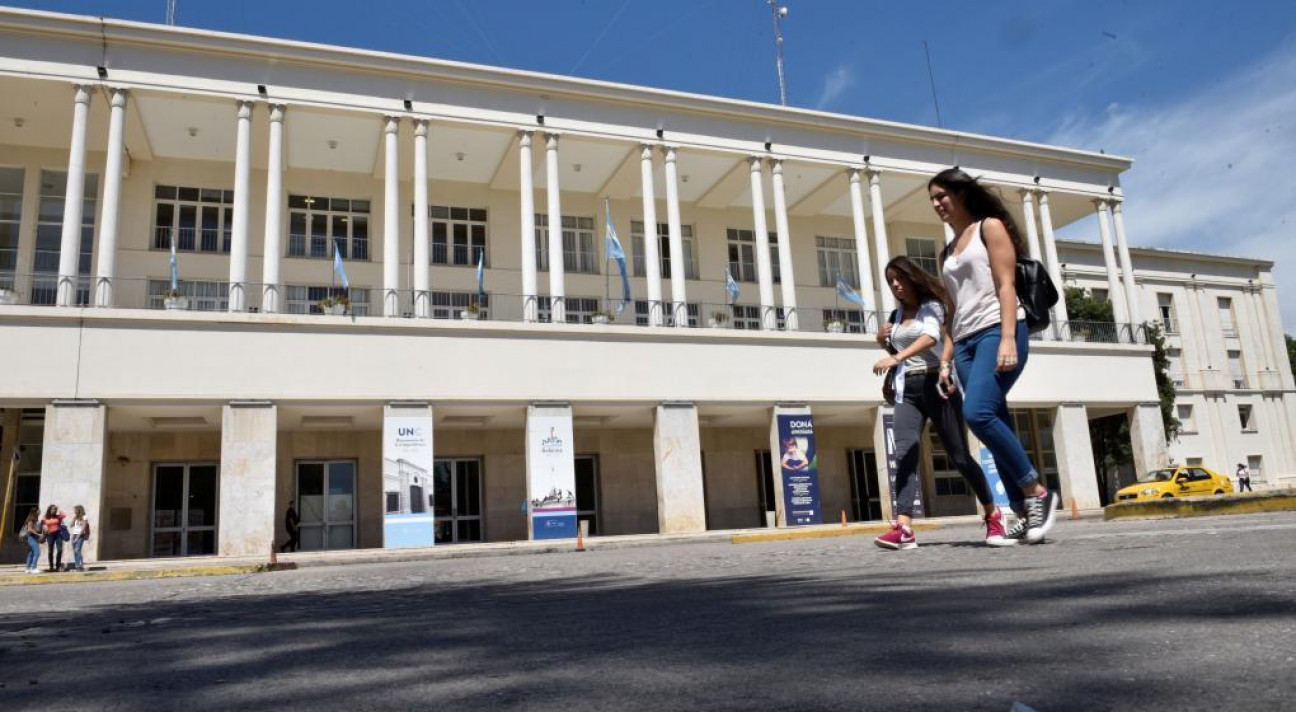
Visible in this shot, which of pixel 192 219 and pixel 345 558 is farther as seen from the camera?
pixel 192 219

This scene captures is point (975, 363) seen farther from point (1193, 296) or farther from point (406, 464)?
point (1193, 296)

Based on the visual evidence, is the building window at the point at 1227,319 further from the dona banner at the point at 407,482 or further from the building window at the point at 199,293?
the building window at the point at 199,293

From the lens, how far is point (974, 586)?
443cm

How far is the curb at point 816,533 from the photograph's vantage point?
20953mm

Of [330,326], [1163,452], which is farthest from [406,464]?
[1163,452]

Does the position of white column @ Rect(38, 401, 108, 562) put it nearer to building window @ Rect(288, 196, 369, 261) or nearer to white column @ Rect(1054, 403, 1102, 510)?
building window @ Rect(288, 196, 369, 261)

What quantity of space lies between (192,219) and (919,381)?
2730 cm

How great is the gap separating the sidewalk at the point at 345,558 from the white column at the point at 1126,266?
15.7 metres

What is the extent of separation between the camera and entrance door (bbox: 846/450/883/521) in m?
34.9

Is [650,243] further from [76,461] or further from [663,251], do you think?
[76,461]

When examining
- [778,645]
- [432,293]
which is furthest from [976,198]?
[432,293]

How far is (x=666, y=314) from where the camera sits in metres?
30.0

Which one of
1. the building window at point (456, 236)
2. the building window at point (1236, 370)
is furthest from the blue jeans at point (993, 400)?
the building window at point (1236, 370)

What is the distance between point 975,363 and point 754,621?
310 centimetres
